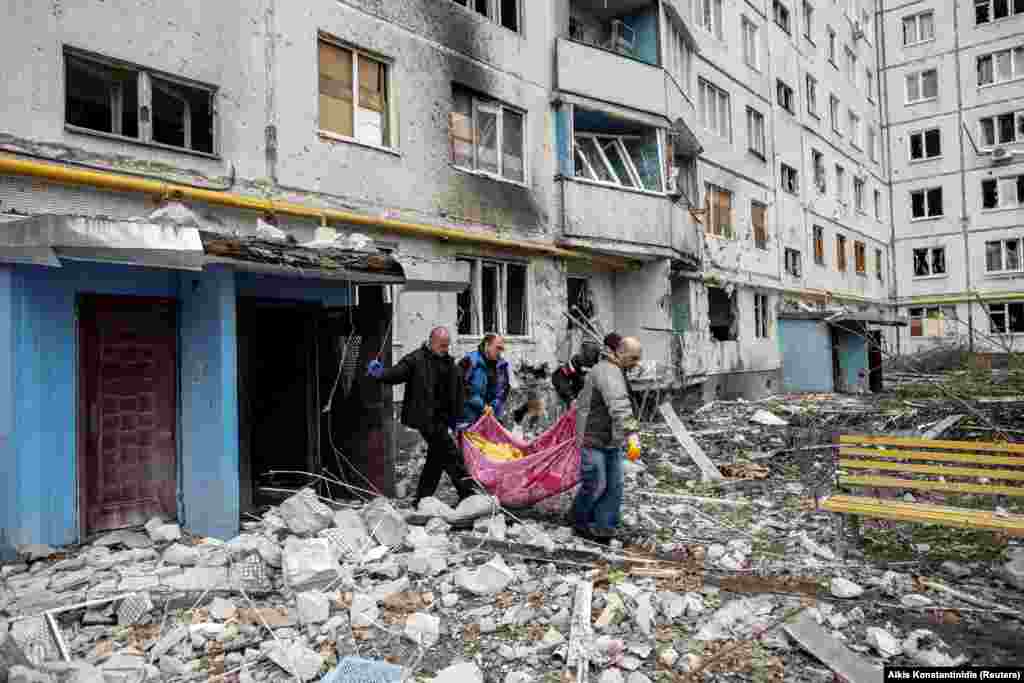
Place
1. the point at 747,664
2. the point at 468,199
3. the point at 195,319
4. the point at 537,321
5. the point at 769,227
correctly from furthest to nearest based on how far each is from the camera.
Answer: the point at 769,227, the point at 537,321, the point at 468,199, the point at 195,319, the point at 747,664

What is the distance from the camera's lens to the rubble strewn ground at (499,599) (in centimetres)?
378

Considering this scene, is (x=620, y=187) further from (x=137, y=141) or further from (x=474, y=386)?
(x=137, y=141)

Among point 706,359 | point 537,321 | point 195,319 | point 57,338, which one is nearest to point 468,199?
point 537,321

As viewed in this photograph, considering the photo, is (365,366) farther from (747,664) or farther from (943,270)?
(943,270)

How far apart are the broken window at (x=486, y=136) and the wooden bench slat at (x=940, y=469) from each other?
7.87 meters

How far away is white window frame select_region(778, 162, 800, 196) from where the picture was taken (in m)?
21.9

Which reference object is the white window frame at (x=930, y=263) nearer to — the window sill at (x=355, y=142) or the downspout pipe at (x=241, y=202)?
the downspout pipe at (x=241, y=202)

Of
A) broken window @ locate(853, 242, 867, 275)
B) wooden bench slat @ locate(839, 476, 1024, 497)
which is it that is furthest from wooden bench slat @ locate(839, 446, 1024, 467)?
broken window @ locate(853, 242, 867, 275)

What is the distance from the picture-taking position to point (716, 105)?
18688mm

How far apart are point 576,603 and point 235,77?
7.67 metres

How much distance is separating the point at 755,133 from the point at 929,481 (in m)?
17.2

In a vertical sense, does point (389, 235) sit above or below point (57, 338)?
above

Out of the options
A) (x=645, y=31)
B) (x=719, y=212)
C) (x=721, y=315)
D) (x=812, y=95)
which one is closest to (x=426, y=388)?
(x=645, y=31)

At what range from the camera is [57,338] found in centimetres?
559
